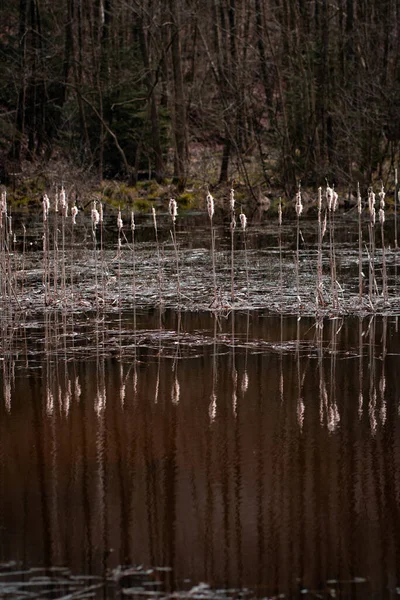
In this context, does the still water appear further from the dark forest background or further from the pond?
the dark forest background

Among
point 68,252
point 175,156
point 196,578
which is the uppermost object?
point 175,156

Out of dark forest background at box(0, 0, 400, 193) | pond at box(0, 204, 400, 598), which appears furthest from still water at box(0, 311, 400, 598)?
dark forest background at box(0, 0, 400, 193)

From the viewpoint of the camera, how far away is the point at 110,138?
83.2 ft

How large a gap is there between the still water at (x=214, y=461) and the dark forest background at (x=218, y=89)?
48.3 ft

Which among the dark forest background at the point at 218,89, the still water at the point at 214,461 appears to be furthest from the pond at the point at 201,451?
the dark forest background at the point at 218,89

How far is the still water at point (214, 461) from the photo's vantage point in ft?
12.6

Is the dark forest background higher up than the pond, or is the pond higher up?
the dark forest background

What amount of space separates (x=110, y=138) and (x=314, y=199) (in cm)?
657

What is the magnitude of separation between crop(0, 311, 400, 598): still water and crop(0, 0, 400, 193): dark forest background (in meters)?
14.7

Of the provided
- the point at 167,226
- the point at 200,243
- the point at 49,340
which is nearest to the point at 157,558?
the point at 49,340

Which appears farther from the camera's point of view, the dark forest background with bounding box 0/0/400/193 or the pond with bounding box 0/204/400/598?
the dark forest background with bounding box 0/0/400/193

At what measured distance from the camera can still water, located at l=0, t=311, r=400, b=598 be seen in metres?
3.85

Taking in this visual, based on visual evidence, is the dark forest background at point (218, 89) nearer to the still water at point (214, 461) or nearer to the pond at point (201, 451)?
the pond at point (201, 451)

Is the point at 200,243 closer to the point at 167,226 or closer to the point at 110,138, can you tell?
the point at 167,226
